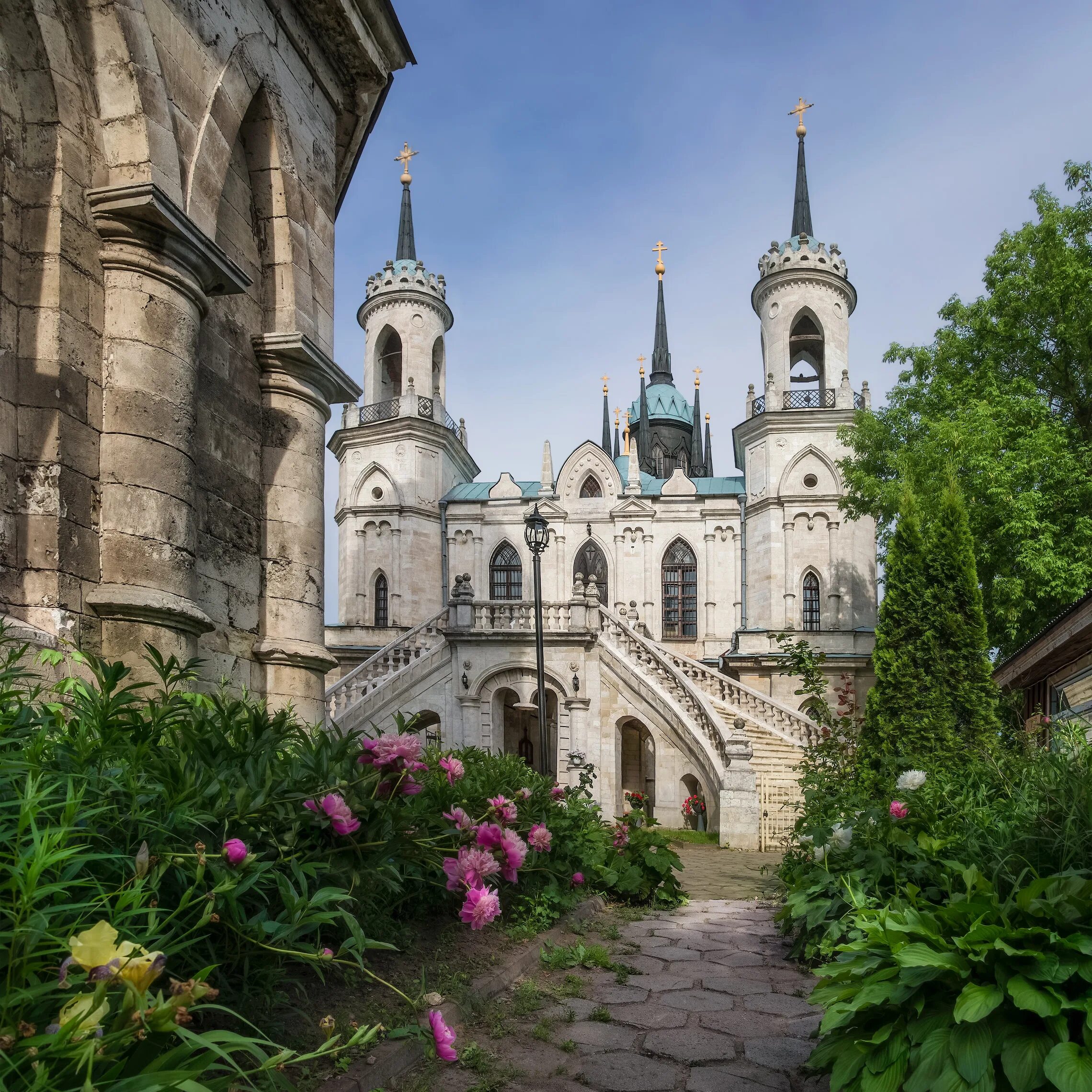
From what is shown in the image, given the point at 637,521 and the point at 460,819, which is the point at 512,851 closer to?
the point at 460,819

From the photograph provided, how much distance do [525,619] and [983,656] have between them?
1295 cm

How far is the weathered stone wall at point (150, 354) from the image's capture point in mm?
5301

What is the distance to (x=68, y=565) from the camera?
527cm

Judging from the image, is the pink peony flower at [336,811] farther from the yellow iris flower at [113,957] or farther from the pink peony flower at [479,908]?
the yellow iris flower at [113,957]

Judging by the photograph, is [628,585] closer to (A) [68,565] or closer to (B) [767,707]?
(B) [767,707]

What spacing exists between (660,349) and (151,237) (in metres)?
52.7

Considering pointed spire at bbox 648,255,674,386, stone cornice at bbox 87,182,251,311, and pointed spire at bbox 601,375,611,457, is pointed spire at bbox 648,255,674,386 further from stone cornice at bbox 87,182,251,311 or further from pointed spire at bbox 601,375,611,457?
stone cornice at bbox 87,182,251,311

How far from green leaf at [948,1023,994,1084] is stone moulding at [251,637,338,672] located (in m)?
5.56

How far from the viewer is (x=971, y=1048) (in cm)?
261

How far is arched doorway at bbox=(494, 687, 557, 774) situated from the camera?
25453 mm

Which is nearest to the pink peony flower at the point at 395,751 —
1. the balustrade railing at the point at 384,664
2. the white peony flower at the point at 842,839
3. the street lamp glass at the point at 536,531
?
the white peony flower at the point at 842,839

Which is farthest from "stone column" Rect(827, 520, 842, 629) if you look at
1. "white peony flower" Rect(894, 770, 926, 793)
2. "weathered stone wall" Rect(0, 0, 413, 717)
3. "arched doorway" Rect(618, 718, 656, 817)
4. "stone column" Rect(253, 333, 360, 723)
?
"white peony flower" Rect(894, 770, 926, 793)

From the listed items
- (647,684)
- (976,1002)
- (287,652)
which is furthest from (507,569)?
(976,1002)

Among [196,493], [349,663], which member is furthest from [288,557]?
[349,663]
